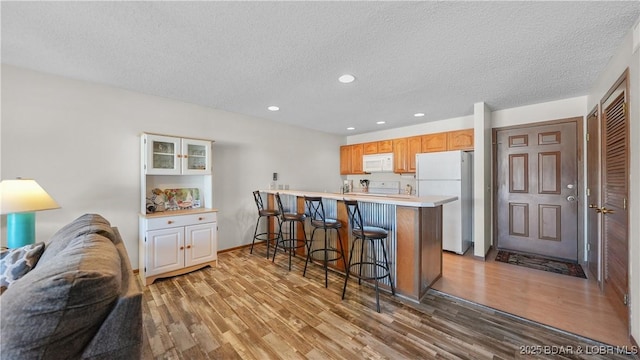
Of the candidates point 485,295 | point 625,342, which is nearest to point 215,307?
point 485,295

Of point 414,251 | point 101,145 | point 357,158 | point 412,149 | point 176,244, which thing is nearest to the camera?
point 414,251

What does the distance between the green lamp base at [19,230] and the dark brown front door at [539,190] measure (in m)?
5.68

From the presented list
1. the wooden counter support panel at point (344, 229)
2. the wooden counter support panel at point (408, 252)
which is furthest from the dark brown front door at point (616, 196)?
the wooden counter support panel at point (344, 229)

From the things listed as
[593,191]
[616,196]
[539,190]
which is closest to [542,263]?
[539,190]

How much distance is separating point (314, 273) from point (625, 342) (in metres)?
2.66

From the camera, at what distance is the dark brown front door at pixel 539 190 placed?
3365 millimetres

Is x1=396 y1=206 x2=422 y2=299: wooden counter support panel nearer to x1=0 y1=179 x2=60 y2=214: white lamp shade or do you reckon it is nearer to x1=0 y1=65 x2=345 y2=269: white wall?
x1=0 y1=65 x2=345 y2=269: white wall

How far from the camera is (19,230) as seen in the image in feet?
6.32

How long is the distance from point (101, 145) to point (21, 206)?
119 cm

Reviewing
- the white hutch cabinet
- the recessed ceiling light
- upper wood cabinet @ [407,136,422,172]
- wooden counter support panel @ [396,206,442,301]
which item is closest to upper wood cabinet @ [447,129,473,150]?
upper wood cabinet @ [407,136,422,172]

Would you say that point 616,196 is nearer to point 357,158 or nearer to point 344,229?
point 344,229

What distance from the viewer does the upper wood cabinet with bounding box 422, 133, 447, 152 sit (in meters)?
4.27

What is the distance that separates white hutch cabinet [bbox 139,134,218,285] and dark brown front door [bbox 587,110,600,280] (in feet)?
15.1

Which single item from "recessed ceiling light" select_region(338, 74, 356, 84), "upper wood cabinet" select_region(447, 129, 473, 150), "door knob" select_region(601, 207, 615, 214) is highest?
"recessed ceiling light" select_region(338, 74, 356, 84)
